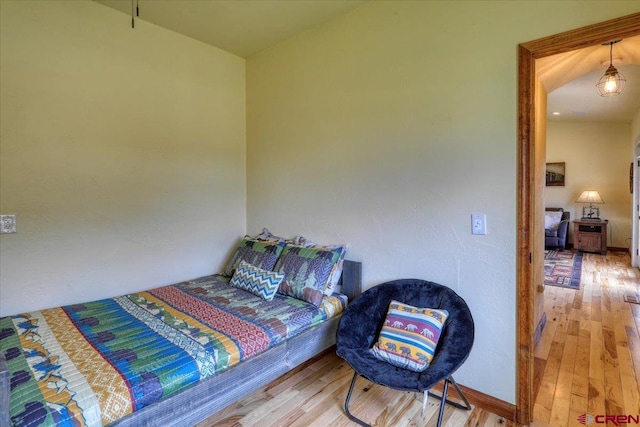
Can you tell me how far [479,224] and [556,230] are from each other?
6.58m

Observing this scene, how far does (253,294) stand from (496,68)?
225 cm

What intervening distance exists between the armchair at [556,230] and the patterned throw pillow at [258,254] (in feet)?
22.4

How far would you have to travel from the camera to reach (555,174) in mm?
7602

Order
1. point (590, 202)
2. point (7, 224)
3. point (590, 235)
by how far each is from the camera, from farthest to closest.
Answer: point (590, 202)
point (590, 235)
point (7, 224)

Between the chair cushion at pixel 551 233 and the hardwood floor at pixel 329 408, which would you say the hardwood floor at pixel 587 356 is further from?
the chair cushion at pixel 551 233

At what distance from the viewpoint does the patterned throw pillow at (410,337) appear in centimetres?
183

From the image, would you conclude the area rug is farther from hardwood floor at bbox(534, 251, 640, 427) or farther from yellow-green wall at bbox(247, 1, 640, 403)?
yellow-green wall at bbox(247, 1, 640, 403)

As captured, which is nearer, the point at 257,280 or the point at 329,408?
the point at 329,408

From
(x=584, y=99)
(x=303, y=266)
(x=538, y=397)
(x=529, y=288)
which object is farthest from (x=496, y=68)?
(x=584, y=99)

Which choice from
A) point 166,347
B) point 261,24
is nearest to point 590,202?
point 261,24

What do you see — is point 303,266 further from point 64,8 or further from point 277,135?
point 64,8

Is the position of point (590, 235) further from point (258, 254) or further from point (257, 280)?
point (257, 280)

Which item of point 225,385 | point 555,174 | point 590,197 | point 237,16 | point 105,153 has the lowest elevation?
point 225,385

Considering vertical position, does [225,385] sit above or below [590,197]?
below
